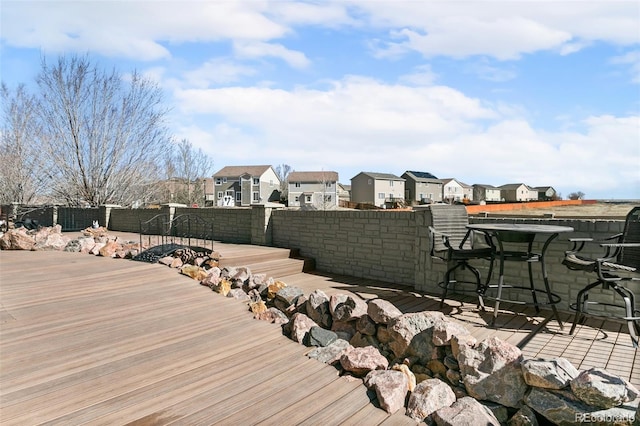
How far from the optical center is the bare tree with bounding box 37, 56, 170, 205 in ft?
47.6

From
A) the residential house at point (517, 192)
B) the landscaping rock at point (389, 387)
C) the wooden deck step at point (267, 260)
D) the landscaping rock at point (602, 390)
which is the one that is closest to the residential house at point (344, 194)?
the residential house at point (517, 192)

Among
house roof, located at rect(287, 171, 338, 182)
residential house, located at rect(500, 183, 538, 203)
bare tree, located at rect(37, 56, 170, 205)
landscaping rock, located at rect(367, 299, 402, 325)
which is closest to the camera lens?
landscaping rock, located at rect(367, 299, 402, 325)

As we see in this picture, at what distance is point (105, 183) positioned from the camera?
15203 millimetres

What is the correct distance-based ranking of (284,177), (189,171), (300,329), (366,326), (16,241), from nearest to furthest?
(300,329) < (366,326) < (16,241) < (189,171) < (284,177)

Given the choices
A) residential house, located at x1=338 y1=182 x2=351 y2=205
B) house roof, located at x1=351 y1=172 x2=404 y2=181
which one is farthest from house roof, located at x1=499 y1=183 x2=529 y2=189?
residential house, located at x1=338 y1=182 x2=351 y2=205

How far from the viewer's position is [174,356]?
3.16 m

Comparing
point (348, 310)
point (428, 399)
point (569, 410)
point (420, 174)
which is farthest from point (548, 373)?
point (420, 174)

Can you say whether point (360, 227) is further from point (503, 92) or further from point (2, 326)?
point (2, 326)

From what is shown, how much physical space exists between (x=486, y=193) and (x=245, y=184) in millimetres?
37819

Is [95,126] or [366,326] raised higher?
[95,126]

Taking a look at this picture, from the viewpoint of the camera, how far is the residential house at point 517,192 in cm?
6069

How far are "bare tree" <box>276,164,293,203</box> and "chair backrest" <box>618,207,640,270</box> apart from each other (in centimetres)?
4446

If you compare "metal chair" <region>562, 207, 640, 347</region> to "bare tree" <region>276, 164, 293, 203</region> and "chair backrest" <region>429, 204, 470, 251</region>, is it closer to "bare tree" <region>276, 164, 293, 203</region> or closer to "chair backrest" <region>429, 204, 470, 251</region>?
"chair backrest" <region>429, 204, 470, 251</region>

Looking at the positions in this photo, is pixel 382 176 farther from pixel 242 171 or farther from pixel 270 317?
pixel 270 317
